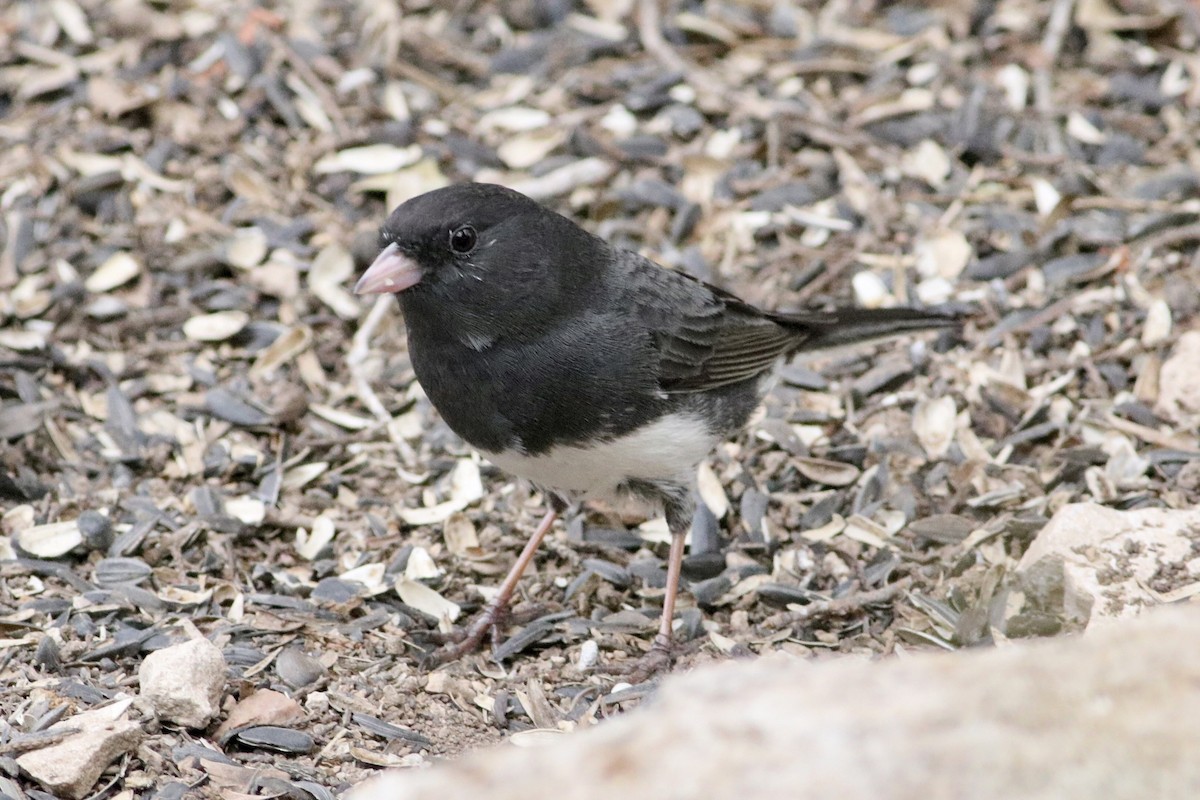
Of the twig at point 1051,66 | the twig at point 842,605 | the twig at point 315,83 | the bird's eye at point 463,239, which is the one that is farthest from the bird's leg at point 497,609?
the twig at point 1051,66

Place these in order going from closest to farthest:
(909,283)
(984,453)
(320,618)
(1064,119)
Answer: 1. (320,618)
2. (984,453)
3. (909,283)
4. (1064,119)

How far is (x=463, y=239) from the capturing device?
3.32 meters

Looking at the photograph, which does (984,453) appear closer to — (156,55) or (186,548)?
(186,548)

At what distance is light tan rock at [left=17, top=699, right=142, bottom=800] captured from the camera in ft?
8.77

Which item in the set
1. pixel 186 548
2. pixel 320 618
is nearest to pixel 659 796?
pixel 320 618

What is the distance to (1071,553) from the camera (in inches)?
129

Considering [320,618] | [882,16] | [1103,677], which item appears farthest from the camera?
[882,16]

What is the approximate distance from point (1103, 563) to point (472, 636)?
166cm

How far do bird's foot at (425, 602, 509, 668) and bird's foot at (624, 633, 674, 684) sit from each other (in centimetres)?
40

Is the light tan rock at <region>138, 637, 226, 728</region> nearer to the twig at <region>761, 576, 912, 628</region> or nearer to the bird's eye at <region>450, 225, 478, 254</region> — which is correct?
the bird's eye at <region>450, 225, 478, 254</region>

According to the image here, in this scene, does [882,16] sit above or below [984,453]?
above

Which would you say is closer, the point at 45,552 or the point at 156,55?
the point at 45,552

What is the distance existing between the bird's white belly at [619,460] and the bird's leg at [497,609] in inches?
12.7

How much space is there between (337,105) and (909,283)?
247 centimetres
